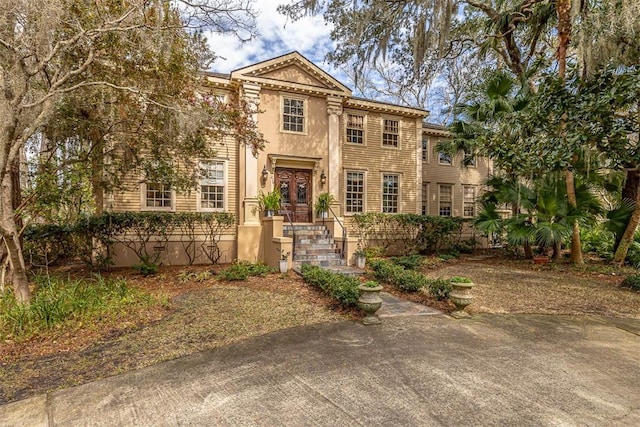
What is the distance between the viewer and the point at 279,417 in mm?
2572

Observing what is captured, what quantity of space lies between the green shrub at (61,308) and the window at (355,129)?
9006 millimetres

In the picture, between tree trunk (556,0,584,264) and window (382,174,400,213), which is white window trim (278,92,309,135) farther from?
tree trunk (556,0,584,264)

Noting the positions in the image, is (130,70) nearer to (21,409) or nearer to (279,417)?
(21,409)

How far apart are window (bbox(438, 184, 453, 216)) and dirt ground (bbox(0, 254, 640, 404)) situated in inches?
260

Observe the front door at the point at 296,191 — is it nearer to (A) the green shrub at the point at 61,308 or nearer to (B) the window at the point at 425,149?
(A) the green shrub at the point at 61,308

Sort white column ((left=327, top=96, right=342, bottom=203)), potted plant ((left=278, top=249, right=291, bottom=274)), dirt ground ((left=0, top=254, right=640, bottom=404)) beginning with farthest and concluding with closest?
white column ((left=327, top=96, right=342, bottom=203)), potted plant ((left=278, top=249, right=291, bottom=274)), dirt ground ((left=0, top=254, right=640, bottom=404))

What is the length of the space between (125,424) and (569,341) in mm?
5030

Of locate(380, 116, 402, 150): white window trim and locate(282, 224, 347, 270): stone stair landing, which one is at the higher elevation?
locate(380, 116, 402, 150): white window trim

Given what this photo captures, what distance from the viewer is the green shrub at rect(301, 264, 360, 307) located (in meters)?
5.39

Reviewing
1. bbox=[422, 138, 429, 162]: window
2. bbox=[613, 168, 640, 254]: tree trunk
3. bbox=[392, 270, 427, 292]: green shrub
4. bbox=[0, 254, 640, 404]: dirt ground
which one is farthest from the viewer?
bbox=[422, 138, 429, 162]: window

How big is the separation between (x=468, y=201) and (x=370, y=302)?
13587mm

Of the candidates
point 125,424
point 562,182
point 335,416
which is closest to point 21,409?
point 125,424

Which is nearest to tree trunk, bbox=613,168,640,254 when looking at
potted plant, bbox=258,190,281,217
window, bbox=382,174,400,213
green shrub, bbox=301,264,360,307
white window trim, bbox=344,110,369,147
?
window, bbox=382,174,400,213

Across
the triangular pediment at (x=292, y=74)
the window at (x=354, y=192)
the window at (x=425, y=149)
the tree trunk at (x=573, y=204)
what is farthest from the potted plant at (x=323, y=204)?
the tree trunk at (x=573, y=204)
